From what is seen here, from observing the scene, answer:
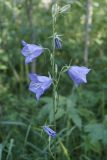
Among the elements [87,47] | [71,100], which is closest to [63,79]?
[87,47]

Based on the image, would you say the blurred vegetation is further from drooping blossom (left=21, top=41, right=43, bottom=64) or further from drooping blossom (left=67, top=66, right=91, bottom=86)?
drooping blossom (left=67, top=66, right=91, bottom=86)

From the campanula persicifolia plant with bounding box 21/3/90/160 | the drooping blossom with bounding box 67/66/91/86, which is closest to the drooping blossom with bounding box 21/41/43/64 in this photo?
the campanula persicifolia plant with bounding box 21/3/90/160

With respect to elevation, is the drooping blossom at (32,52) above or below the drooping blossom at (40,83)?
above

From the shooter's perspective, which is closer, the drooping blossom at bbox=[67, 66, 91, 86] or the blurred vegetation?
the drooping blossom at bbox=[67, 66, 91, 86]

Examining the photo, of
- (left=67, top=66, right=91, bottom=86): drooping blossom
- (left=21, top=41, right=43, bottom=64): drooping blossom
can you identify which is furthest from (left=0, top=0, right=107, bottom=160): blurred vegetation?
(left=67, top=66, right=91, bottom=86): drooping blossom

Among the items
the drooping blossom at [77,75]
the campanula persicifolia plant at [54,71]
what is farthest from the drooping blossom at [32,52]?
the drooping blossom at [77,75]

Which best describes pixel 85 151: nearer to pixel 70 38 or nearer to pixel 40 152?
pixel 40 152

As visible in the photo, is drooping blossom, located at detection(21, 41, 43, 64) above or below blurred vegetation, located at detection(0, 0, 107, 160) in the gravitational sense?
above

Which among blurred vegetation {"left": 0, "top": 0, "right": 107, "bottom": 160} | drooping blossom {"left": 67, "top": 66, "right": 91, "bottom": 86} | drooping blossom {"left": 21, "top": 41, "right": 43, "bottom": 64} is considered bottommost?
blurred vegetation {"left": 0, "top": 0, "right": 107, "bottom": 160}

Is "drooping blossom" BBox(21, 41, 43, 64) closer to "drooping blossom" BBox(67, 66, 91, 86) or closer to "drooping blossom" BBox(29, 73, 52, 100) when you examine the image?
"drooping blossom" BBox(29, 73, 52, 100)

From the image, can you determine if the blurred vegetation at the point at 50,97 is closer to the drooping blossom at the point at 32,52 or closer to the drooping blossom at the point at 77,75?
the drooping blossom at the point at 32,52
